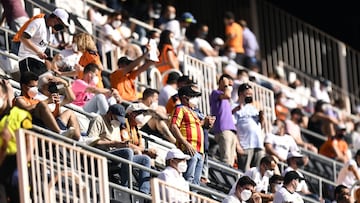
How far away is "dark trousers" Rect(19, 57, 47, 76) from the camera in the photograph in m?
22.2

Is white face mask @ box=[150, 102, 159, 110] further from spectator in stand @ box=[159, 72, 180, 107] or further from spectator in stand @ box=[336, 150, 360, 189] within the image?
spectator in stand @ box=[336, 150, 360, 189]

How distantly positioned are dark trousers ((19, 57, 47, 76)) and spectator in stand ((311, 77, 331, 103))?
34.8 feet

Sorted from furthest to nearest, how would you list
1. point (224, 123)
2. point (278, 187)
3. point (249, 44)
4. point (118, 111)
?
point (249, 44), point (224, 123), point (278, 187), point (118, 111)

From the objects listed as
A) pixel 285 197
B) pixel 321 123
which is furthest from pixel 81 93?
pixel 321 123

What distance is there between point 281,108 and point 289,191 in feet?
21.3

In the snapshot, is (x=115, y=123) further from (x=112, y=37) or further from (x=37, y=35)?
(x=112, y=37)

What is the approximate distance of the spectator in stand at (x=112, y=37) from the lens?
26.8m

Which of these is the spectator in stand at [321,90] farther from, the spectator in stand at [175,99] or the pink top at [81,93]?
the pink top at [81,93]

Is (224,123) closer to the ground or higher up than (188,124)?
higher up

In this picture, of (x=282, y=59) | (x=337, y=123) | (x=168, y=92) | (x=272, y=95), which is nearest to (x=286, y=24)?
(x=282, y=59)

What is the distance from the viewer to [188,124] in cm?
2250

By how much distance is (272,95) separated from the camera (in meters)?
27.6

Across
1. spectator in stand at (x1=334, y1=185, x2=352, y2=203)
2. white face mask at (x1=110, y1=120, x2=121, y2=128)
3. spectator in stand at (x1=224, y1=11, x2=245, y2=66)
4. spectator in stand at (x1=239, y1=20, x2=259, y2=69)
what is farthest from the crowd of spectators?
spectator in stand at (x1=239, y1=20, x2=259, y2=69)

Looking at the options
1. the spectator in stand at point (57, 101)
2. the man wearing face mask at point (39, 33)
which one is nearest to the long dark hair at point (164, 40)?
the man wearing face mask at point (39, 33)
